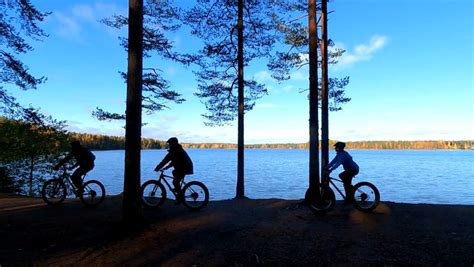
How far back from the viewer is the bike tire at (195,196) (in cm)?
1085

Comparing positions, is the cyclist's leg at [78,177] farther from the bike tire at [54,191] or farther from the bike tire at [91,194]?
the bike tire at [54,191]

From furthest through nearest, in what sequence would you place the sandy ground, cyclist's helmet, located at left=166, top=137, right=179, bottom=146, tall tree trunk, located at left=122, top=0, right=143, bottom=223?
1. cyclist's helmet, located at left=166, top=137, right=179, bottom=146
2. tall tree trunk, located at left=122, top=0, right=143, bottom=223
3. the sandy ground

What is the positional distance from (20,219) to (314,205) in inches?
289

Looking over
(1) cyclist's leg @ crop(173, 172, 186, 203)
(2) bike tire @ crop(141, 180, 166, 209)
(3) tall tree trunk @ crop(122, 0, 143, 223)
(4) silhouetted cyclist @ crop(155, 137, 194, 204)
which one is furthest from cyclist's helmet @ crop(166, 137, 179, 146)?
(3) tall tree trunk @ crop(122, 0, 143, 223)

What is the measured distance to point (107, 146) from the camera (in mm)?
108438

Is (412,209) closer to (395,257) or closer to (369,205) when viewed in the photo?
(369,205)

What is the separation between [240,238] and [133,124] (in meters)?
3.20

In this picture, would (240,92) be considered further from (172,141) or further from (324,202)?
(324,202)

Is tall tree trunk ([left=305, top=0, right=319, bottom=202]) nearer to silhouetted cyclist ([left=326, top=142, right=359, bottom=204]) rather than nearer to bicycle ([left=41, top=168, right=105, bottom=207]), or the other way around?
silhouetted cyclist ([left=326, top=142, right=359, bottom=204])

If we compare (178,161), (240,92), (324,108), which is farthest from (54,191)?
(324,108)

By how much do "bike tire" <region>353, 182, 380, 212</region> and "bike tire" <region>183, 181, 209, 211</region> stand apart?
4.12m

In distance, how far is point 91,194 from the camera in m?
11.4

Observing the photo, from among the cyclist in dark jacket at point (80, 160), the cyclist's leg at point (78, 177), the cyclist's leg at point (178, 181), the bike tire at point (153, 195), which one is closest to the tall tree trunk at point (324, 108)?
the cyclist's leg at point (178, 181)

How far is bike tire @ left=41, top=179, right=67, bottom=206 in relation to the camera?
11.4 metres
